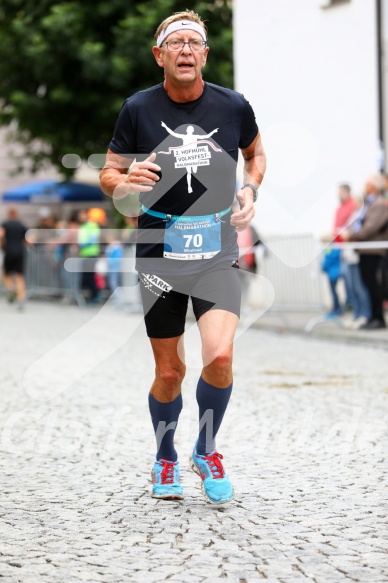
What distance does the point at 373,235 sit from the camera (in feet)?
48.7

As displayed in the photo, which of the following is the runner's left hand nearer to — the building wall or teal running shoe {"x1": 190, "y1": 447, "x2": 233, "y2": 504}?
teal running shoe {"x1": 190, "y1": 447, "x2": 233, "y2": 504}

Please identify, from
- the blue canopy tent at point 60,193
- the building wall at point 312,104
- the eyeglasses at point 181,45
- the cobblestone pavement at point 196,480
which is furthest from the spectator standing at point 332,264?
the blue canopy tent at point 60,193

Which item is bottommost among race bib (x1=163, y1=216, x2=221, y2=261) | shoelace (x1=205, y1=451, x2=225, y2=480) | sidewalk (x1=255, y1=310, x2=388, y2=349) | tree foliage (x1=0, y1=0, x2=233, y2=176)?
sidewalk (x1=255, y1=310, x2=388, y2=349)

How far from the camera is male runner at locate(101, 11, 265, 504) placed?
17.2 ft

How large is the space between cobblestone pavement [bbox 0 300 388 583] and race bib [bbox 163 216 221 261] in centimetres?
107

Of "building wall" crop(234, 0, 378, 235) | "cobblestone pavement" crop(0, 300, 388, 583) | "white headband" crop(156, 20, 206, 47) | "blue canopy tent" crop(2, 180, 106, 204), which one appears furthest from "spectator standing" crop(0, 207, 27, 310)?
"white headband" crop(156, 20, 206, 47)

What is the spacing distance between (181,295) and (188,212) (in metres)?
0.38

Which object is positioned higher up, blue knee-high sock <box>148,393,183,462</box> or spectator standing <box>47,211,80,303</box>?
blue knee-high sock <box>148,393,183,462</box>

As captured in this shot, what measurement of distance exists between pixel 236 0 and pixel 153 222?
18.6 meters

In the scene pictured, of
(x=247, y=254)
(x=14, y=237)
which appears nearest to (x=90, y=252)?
(x=14, y=237)

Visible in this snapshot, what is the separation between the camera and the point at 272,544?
4484 millimetres

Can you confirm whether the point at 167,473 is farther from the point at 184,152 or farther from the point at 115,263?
the point at 115,263

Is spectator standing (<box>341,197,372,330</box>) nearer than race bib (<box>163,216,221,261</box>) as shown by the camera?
No

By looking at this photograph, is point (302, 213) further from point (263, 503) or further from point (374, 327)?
point (263, 503)
